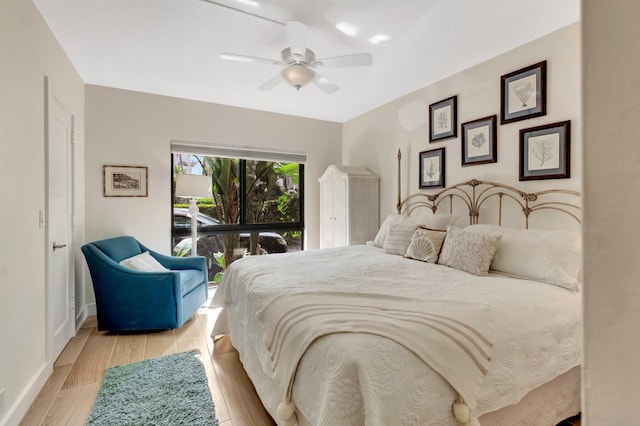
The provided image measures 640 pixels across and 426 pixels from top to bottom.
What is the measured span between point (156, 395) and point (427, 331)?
1772 millimetres

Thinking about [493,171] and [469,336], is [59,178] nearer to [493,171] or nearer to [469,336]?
[469,336]

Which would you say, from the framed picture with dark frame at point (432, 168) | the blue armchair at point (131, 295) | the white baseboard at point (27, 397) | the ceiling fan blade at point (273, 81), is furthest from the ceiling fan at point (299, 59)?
the white baseboard at point (27, 397)

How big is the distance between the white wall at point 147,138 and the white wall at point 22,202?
1196 millimetres

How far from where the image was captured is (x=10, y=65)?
1.72 metres

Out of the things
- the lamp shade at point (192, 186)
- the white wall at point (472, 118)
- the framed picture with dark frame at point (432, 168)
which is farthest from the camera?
the lamp shade at point (192, 186)

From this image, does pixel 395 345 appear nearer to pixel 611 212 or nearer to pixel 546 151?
pixel 611 212

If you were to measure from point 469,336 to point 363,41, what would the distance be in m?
2.59

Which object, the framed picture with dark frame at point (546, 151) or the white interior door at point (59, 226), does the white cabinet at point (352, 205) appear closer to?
the framed picture with dark frame at point (546, 151)

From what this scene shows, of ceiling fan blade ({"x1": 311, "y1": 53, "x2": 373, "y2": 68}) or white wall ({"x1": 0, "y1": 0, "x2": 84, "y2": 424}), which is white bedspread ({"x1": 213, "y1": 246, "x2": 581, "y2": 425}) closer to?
white wall ({"x1": 0, "y1": 0, "x2": 84, "y2": 424})

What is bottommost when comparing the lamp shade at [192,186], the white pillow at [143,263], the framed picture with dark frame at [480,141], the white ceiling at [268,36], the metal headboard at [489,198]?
the white pillow at [143,263]

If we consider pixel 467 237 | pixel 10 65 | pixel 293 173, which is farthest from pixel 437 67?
pixel 10 65

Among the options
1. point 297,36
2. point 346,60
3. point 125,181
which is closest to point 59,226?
point 125,181

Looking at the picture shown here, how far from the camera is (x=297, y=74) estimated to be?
242 centimetres

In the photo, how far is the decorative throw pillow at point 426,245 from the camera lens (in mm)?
2508
